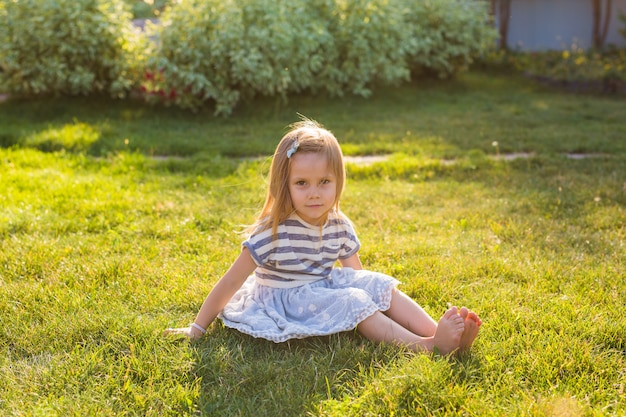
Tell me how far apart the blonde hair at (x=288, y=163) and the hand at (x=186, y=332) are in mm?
489

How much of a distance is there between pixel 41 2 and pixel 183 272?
19.4 ft

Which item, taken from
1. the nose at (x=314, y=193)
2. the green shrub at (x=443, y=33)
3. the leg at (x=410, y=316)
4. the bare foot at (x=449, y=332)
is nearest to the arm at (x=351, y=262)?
the leg at (x=410, y=316)

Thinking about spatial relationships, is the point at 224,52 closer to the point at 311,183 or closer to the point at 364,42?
the point at 364,42

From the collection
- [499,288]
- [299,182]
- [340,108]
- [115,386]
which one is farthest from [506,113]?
[115,386]

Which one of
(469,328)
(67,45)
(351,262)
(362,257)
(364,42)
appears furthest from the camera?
(364,42)

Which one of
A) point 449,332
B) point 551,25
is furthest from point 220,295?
point 551,25

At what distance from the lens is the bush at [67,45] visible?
7.75m

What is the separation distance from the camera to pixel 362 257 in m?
3.61

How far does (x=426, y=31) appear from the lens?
34.4ft

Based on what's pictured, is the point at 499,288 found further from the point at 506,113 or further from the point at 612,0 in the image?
the point at 612,0

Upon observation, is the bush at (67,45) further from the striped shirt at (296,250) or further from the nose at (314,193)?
the nose at (314,193)

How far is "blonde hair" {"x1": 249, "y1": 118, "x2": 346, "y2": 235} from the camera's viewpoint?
2.61 metres

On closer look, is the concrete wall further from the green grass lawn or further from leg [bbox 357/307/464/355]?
leg [bbox 357/307/464/355]

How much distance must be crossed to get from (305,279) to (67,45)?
20.3ft
